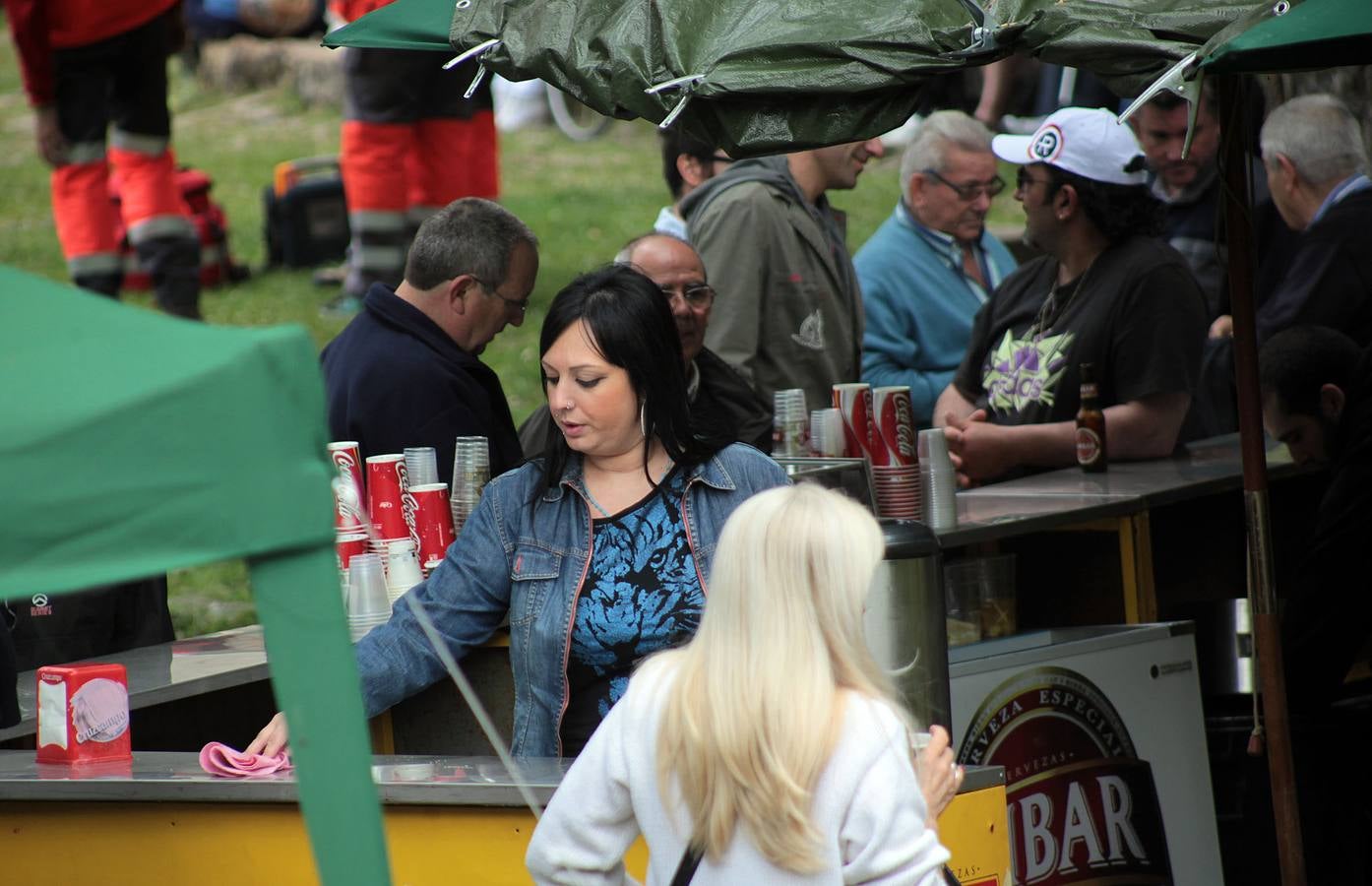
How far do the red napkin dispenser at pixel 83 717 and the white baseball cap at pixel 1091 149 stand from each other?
360 centimetres

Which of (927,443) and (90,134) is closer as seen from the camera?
(927,443)

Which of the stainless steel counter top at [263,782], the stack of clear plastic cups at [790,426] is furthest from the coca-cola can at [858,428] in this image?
the stainless steel counter top at [263,782]

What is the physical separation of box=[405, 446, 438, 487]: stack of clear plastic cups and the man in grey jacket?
1.69 meters

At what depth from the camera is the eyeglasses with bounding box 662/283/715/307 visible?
525 cm

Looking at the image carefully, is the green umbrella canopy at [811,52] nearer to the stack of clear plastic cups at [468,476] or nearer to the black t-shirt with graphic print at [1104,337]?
the stack of clear plastic cups at [468,476]

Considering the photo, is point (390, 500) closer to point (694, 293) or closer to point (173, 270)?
point (694, 293)

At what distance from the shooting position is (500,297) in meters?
5.16

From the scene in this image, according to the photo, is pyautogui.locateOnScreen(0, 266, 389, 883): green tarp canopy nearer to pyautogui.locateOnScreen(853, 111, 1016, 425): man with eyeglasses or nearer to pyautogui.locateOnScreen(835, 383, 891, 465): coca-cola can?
pyautogui.locateOnScreen(835, 383, 891, 465): coca-cola can

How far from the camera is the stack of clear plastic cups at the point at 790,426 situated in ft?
16.1

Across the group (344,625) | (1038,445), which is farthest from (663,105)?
(1038,445)

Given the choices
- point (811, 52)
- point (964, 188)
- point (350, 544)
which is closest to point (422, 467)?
point (350, 544)

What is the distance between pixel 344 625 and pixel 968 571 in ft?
9.61

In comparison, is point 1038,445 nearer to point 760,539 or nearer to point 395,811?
point 395,811

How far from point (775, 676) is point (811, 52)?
1879mm
